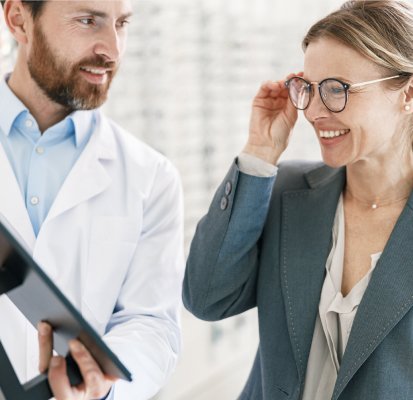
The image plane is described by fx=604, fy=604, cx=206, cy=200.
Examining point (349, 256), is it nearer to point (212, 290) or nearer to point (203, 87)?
point (212, 290)

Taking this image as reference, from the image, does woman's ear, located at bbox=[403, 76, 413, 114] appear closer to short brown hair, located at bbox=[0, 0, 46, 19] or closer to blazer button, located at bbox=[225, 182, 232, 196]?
blazer button, located at bbox=[225, 182, 232, 196]

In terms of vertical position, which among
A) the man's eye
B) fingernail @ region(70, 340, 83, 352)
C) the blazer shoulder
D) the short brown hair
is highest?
the short brown hair

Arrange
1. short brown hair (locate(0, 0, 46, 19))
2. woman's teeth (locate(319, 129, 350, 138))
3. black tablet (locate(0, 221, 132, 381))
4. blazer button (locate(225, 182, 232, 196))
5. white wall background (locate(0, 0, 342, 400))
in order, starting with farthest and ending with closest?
white wall background (locate(0, 0, 342, 400)), short brown hair (locate(0, 0, 46, 19)), blazer button (locate(225, 182, 232, 196)), woman's teeth (locate(319, 129, 350, 138)), black tablet (locate(0, 221, 132, 381))

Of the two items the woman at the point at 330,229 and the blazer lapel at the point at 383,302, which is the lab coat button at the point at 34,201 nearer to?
the woman at the point at 330,229

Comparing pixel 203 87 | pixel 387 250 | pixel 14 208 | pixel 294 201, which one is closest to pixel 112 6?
pixel 14 208

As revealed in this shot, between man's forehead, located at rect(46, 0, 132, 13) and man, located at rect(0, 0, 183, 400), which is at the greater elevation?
man's forehead, located at rect(46, 0, 132, 13)

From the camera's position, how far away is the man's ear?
158cm

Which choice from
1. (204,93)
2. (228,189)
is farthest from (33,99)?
(204,93)

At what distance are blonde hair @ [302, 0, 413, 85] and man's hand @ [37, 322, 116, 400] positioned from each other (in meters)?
0.83

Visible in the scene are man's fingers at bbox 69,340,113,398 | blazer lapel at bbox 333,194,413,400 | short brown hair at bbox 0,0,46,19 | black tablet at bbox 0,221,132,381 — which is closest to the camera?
black tablet at bbox 0,221,132,381

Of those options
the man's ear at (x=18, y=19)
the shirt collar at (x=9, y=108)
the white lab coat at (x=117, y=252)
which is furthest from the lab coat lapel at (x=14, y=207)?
the man's ear at (x=18, y=19)

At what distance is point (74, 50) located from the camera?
1.53 m

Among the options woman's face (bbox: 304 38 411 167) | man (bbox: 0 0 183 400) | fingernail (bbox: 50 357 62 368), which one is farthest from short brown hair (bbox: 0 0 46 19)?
fingernail (bbox: 50 357 62 368)

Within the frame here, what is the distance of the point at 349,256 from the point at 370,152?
0.81ft
